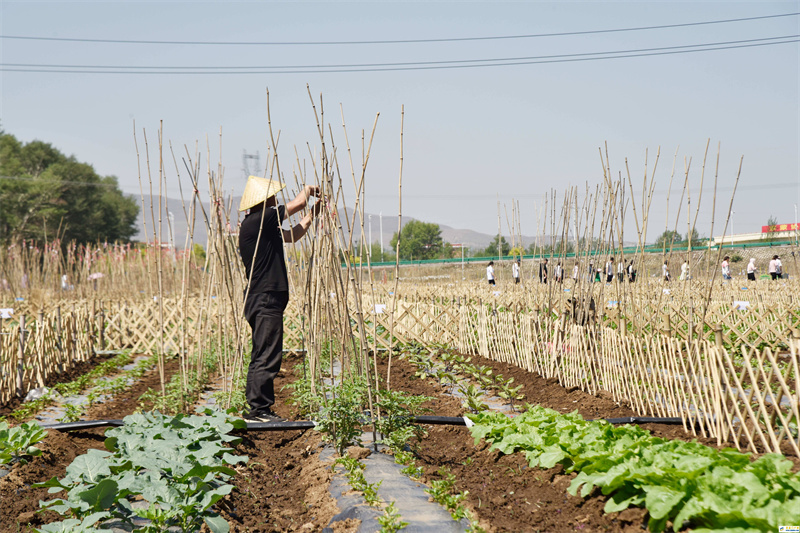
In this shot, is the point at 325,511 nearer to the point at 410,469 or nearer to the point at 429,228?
the point at 410,469

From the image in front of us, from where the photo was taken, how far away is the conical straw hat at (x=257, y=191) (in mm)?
4320

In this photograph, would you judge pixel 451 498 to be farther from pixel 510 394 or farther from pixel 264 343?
pixel 510 394

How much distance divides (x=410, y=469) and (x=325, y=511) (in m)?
0.53

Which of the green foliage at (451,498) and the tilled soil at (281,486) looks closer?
the green foliage at (451,498)

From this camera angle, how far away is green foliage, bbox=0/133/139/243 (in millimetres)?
33969

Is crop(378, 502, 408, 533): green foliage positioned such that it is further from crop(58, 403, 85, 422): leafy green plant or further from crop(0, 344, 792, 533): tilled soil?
crop(58, 403, 85, 422): leafy green plant

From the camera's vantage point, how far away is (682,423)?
3951 mm

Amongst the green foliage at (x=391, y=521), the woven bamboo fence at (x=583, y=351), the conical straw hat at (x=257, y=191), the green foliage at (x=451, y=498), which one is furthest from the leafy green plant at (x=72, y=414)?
the green foliage at (x=391, y=521)

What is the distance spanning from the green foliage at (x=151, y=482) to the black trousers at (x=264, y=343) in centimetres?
103

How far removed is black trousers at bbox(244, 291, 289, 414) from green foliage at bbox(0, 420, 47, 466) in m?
1.32

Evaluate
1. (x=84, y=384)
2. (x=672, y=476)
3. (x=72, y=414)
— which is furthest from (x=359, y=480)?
(x=84, y=384)

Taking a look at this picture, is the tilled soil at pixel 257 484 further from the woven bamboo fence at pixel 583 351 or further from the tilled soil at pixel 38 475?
the woven bamboo fence at pixel 583 351

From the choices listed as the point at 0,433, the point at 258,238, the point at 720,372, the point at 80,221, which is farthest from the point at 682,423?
the point at 80,221

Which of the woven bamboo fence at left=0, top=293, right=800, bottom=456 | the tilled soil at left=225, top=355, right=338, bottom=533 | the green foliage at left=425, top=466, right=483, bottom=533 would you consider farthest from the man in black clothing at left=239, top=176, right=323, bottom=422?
the green foliage at left=425, top=466, right=483, bottom=533
